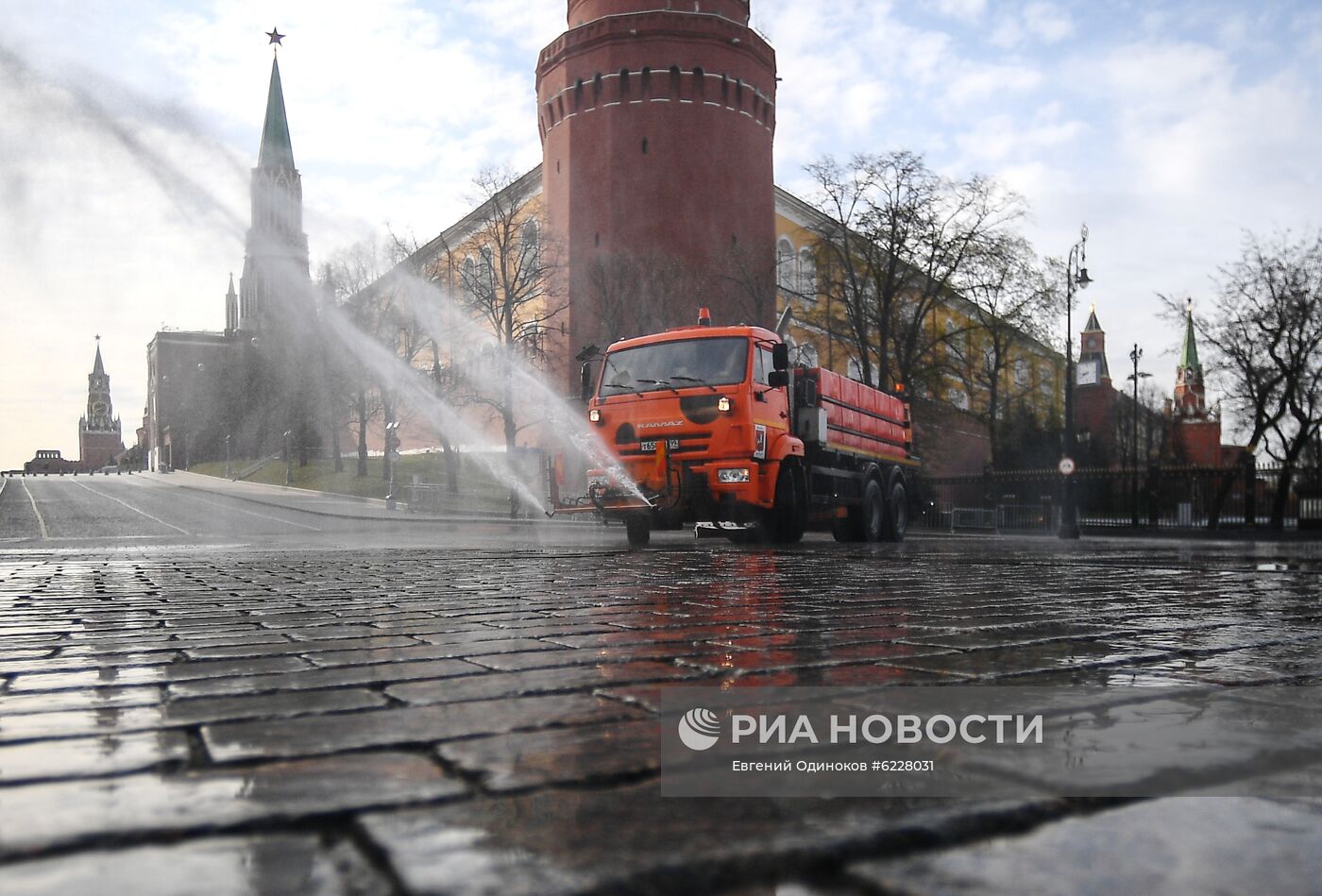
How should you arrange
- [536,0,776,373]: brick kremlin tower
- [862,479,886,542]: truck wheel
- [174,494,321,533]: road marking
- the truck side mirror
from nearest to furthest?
the truck side mirror → [862,479,886,542]: truck wheel → [174,494,321,533]: road marking → [536,0,776,373]: brick kremlin tower

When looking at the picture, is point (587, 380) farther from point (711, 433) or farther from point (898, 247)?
point (898, 247)

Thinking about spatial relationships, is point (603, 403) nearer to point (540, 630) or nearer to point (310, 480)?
point (540, 630)

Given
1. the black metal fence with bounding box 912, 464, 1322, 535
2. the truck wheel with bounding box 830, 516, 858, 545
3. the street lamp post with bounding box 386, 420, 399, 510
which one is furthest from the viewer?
the street lamp post with bounding box 386, 420, 399, 510

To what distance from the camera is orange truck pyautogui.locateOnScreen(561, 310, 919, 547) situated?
13953 mm

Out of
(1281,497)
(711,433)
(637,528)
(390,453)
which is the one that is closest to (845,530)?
(637,528)

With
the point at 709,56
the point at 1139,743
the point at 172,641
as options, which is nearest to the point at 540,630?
the point at 172,641

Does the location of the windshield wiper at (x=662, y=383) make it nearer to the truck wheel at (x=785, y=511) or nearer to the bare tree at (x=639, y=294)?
the truck wheel at (x=785, y=511)

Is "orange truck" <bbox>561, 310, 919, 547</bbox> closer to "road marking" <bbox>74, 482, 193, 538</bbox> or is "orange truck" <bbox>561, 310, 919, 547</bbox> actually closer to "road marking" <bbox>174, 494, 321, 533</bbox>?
"road marking" <bbox>74, 482, 193, 538</bbox>

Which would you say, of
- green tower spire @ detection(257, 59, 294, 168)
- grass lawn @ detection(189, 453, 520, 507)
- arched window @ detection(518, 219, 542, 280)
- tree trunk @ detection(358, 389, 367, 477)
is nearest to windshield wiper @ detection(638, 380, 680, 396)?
arched window @ detection(518, 219, 542, 280)

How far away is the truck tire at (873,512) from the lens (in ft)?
59.0

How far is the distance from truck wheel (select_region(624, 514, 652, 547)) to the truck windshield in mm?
1718

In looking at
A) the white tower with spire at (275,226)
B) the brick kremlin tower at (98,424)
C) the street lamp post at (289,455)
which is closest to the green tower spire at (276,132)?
the white tower with spire at (275,226)

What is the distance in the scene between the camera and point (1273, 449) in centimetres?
3294

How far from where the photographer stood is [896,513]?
19.7 meters
